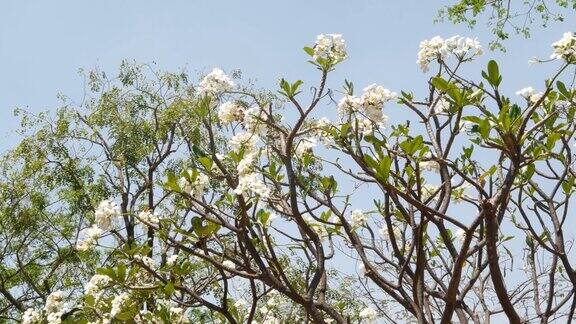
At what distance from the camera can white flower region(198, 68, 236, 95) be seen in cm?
331

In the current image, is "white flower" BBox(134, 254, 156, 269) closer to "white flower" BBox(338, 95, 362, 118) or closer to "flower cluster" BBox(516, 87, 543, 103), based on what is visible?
"white flower" BBox(338, 95, 362, 118)

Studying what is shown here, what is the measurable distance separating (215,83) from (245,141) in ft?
0.99

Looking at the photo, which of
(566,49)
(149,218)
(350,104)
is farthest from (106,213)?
(566,49)

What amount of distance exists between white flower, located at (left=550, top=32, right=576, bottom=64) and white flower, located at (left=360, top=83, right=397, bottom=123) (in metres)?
0.69

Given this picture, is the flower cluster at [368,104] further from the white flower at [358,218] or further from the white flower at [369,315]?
the white flower at [369,315]

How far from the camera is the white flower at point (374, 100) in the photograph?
10.6 ft

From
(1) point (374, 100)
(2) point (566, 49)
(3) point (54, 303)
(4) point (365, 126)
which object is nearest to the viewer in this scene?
(2) point (566, 49)

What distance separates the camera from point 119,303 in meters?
3.54

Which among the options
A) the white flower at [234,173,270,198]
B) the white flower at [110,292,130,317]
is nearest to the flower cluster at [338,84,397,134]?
the white flower at [234,173,270,198]

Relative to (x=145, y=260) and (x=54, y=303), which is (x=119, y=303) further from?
(x=54, y=303)

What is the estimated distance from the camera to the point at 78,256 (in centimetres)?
948

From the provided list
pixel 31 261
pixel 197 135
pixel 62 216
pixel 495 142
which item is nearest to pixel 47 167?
pixel 62 216

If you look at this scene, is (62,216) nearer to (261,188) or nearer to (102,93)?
(102,93)

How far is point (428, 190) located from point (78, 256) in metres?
6.57
